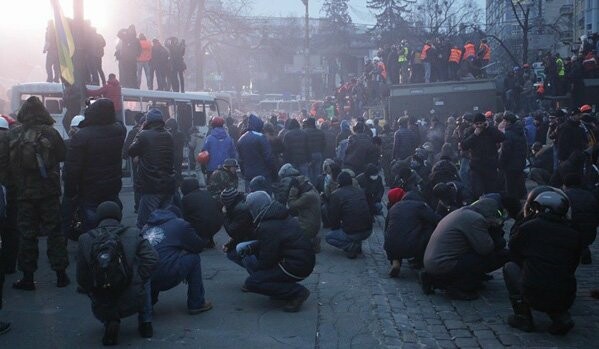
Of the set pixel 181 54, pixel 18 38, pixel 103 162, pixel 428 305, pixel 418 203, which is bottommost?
pixel 428 305

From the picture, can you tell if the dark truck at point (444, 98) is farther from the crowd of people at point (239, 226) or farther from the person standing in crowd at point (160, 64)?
the crowd of people at point (239, 226)

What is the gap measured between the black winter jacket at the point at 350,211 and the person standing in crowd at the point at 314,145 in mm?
4306

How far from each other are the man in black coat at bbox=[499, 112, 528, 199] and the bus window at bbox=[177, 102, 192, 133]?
12.5 meters

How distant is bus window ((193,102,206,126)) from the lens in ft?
81.5

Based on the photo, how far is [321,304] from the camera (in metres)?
7.70

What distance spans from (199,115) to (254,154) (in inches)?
534

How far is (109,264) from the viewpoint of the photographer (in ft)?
18.9

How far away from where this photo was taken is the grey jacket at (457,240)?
761 cm

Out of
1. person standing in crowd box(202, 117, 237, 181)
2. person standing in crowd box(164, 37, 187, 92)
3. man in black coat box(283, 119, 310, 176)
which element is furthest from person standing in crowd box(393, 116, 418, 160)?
person standing in crowd box(164, 37, 187, 92)

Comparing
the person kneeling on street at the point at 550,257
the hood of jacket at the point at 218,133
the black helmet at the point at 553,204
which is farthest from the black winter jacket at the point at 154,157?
the black helmet at the point at 553,204

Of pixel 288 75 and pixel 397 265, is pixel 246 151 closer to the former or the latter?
pixel 397 265

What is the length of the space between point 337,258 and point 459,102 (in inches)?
552

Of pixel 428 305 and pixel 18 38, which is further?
pixel 18 38

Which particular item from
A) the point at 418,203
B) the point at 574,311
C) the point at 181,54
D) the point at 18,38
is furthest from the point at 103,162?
the point at 18,38
